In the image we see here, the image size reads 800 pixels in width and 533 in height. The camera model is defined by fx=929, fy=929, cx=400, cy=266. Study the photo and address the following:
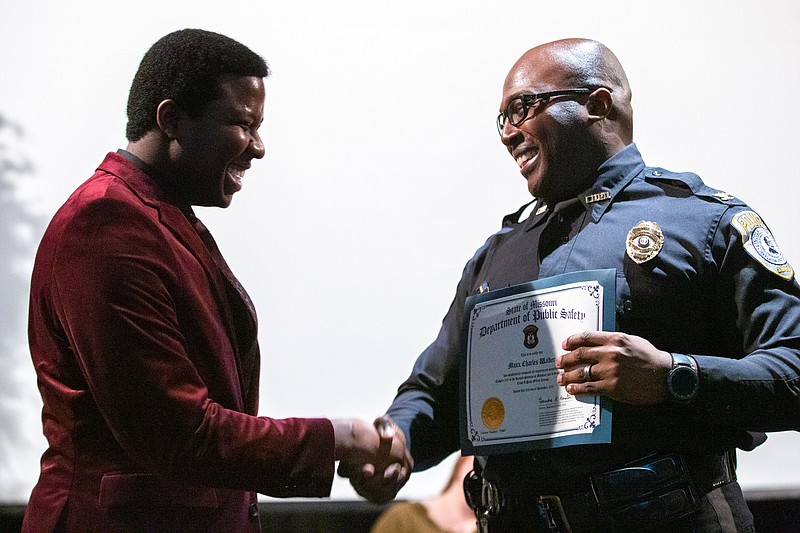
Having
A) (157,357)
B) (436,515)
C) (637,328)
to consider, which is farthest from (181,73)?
(436,515)

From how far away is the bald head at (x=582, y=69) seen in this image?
2.02m

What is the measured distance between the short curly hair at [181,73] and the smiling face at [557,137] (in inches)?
24.9

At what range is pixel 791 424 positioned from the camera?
170 centimetres

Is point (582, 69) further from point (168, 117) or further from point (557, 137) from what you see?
point (168, 117)

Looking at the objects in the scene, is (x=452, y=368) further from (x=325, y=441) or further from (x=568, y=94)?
(x=568, y=94)

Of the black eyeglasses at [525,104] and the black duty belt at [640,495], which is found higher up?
the black eyeglasses at [525,104]

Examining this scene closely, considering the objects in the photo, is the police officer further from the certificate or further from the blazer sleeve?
the blazer sleeve

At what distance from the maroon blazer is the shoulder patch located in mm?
842

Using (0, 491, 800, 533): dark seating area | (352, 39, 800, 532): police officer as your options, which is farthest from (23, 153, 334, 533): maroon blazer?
(0, 491, 800, 533): dark seating area

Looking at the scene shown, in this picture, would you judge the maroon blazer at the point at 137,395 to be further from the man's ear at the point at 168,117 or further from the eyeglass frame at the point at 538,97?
the eyeglass frame at the point at 538,97

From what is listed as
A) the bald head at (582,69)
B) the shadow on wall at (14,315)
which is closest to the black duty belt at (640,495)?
the bald head at (582,69)

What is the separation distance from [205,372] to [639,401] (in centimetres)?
77

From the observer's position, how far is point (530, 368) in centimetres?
181

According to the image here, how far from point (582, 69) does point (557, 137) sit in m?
0.17
